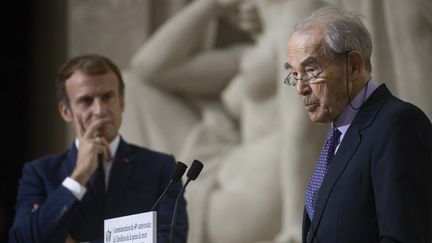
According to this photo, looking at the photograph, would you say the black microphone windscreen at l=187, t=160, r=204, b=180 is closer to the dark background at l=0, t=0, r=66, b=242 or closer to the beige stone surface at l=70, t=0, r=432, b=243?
the beige stone surface at l=70, t=0, r=432, b=243

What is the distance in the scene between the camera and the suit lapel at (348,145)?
2324mm

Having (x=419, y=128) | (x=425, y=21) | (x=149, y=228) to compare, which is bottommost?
→ (x=149, y=228)

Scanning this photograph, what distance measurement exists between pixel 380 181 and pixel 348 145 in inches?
4.8

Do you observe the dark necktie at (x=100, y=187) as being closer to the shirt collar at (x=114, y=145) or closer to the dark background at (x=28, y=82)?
the shirt collar at (x=114, y=145)

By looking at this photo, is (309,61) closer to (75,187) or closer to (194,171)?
(194,171)

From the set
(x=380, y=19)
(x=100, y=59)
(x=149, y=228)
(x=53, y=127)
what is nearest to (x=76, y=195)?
(x=100, y=59)

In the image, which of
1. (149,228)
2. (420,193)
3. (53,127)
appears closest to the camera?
(420,193)

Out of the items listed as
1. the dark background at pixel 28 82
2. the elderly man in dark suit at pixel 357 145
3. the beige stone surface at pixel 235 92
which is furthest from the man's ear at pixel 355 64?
the dark background at pixel 28 82

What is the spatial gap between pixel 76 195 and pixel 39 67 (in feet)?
11.0

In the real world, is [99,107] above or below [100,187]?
above

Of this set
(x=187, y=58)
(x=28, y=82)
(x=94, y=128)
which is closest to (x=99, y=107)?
(x=94, y=128)

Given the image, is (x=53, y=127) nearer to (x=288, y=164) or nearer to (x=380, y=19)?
(x=288, y=164)

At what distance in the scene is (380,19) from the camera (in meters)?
4.06

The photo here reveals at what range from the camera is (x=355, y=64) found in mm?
2359
